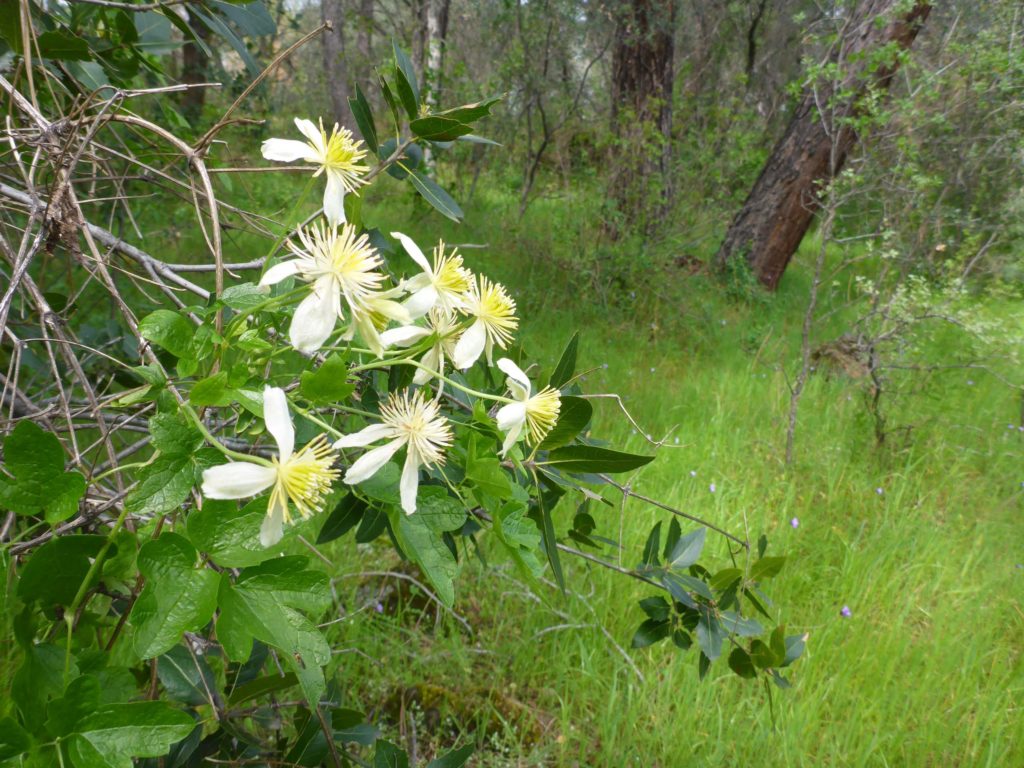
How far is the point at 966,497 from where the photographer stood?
2666 mm

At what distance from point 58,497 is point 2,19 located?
723mm

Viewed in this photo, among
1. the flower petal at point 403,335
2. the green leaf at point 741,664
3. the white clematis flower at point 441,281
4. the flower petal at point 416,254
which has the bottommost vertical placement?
the green leaf at point 741,664

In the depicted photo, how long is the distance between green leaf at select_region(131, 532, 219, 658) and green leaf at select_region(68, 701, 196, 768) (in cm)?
6

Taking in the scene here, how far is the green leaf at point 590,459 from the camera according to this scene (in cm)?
71

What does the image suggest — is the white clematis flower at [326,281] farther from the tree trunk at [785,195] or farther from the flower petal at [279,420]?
the tree trunk at [785,195]

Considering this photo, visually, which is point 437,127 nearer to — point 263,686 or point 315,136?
point 315,136

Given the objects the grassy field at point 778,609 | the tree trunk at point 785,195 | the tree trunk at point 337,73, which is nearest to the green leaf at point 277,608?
the grassy field at point 778,609

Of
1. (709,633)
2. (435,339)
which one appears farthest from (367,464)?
(709,633)

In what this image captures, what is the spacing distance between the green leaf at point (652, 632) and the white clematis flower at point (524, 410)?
0.67 m

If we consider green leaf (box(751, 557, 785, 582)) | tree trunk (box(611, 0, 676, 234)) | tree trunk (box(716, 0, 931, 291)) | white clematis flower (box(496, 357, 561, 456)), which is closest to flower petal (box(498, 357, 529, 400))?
white clematis flower (box(496, 357, 561, 456))

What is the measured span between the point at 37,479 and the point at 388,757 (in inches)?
21.0

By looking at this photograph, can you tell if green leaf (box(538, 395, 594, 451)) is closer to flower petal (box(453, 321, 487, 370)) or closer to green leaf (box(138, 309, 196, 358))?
flower petal (box(453, 321, 487, 370))

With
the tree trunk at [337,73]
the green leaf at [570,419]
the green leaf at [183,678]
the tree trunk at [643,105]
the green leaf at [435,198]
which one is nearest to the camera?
the green leaf at [570,419]

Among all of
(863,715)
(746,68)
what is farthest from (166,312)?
(746,68)
